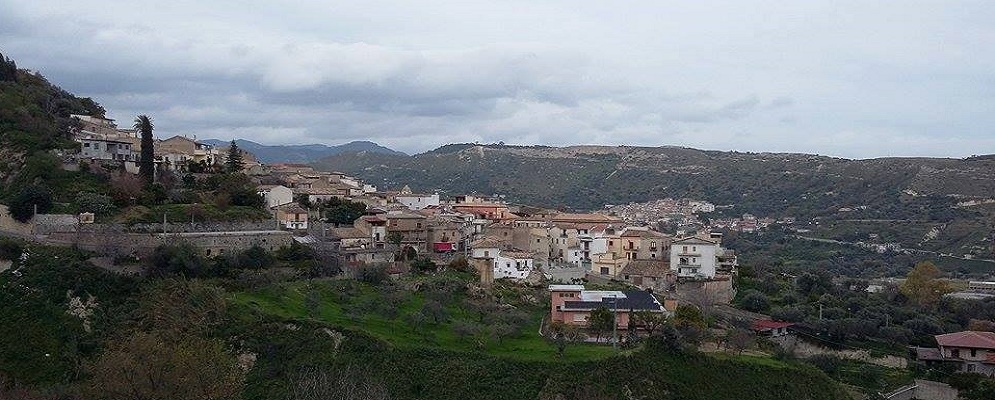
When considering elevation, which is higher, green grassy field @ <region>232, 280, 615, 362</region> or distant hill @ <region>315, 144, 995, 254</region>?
distant hill @ <region>315, 144, 995, 254</region>

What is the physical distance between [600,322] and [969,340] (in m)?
16.5

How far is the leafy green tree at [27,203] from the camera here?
34781mm

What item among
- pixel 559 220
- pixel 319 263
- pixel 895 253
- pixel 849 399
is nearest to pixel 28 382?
pixel 319 263

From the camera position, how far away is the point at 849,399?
1278 inches

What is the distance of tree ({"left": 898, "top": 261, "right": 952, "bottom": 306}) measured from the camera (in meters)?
50.4

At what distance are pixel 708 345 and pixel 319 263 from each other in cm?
1575

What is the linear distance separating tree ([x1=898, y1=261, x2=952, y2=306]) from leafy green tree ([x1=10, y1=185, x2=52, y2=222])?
143ft

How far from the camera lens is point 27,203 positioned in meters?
34.9

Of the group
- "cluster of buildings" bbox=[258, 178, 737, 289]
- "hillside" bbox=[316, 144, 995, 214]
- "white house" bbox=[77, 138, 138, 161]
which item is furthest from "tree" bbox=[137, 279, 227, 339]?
"hillside" bbox=[316, 144, 995, 214]

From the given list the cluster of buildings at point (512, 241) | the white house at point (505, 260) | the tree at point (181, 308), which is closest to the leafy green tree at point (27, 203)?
the tree at point (181, 308)

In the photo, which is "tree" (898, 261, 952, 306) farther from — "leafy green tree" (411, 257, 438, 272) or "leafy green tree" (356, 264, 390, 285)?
"leafy green tree" (356, 264, 390, 285)

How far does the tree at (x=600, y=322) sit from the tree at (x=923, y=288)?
24.8 meters

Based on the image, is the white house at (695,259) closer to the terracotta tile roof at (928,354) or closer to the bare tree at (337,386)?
the terracotta tile roof at (928,354)

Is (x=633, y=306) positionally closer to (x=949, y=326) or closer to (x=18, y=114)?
(x=949, y=326)
